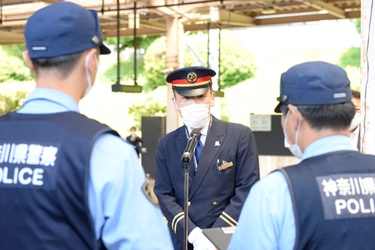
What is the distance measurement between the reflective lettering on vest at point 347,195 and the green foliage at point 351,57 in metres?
28.3

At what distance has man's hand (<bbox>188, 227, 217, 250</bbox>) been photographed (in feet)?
9.47

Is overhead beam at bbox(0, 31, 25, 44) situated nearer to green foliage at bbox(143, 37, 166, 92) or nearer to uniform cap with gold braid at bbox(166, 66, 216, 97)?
green foliage at bbox(143, 37, 166, 92)

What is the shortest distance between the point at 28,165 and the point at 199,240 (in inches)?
59.5

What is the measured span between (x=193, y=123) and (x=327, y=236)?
5.21ft

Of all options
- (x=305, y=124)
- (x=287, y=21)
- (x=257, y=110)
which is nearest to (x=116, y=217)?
(x=305, y=124)

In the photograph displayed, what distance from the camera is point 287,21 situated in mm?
15008

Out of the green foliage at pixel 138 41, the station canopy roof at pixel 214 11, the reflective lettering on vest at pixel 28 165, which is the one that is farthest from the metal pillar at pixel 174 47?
the green foliage at pixel 138 41

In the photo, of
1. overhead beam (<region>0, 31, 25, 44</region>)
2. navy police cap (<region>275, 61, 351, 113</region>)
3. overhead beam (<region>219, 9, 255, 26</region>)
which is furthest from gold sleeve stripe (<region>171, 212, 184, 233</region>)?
overhead beam (<region>0, 31, 25, 44</region>)

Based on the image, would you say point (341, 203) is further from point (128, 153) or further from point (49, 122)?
point (49, 122)

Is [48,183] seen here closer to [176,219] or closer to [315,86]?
[315,86]

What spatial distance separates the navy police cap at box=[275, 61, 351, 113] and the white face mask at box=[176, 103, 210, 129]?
1.38 metres

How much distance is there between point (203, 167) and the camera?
3125mm

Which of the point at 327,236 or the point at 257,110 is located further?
the point at 257,110

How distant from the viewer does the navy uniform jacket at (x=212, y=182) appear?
10.1 feet
